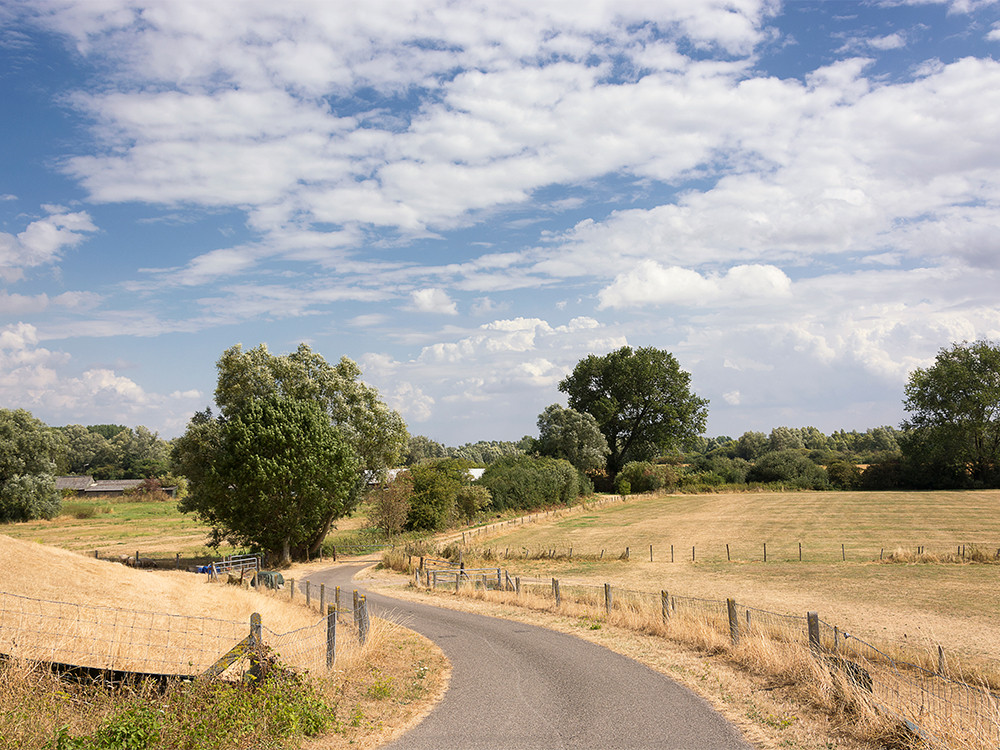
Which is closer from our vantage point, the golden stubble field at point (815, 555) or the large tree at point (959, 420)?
the golden stubble field at point (815, 555)

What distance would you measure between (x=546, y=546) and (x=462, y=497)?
1436 cm

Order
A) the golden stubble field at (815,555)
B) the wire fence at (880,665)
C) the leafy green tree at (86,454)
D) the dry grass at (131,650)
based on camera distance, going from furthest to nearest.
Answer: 1. the leafy green tree at (86,454)
2. the golden stubble field at (815,555)
3. the dry grass at (131,650)
4. the wire fence at (880,665)

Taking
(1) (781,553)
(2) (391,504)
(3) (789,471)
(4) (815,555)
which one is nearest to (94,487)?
(2) (391,504)

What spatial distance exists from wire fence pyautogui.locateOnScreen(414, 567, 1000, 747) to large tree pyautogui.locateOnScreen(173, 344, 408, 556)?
16.3 meters

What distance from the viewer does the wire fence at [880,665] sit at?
8.50 meters

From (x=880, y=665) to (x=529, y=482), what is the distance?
194 ft

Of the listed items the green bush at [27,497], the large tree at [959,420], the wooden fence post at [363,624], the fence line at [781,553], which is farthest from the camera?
the large tree at [959,420]

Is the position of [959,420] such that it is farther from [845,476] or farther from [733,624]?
[733,624]

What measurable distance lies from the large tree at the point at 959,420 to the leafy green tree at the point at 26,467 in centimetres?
10494

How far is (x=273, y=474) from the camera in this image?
37.6 meters

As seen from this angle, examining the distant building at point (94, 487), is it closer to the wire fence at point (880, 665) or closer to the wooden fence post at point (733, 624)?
the wire fence at point (880, 665)

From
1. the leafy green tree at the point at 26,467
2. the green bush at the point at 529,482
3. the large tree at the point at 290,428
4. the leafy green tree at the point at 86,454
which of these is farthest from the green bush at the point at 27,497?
the leafy green tree at the point at 86,454

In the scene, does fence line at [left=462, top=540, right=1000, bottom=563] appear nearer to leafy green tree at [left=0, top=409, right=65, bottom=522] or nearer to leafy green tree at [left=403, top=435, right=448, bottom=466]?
leafy green tree at [left=0, top=409, right=65, bottom=522]

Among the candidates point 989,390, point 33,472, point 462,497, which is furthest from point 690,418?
point 33,472
